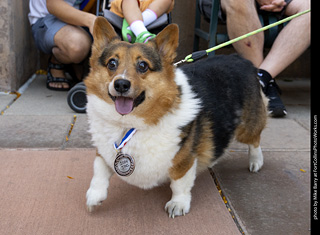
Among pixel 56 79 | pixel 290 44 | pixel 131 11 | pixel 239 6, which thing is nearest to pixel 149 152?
pixel 131 11

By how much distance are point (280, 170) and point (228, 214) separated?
2.60 feet

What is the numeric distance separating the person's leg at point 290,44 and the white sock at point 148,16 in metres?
1.17

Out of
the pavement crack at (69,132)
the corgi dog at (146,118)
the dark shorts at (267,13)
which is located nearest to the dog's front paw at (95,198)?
the corgi dog at (146,118)

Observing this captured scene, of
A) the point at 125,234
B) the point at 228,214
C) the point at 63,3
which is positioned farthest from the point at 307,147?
the point at 63,3

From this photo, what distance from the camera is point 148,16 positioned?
12.0 ft

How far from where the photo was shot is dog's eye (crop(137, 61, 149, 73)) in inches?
83.3

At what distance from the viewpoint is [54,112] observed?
148 inches

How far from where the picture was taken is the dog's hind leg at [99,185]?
6.99 ft

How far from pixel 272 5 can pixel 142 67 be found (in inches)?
92.1

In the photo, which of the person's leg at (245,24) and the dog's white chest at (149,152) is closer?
the dog's white chest at (149,152)

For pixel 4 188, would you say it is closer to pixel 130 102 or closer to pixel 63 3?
pixel 130 102

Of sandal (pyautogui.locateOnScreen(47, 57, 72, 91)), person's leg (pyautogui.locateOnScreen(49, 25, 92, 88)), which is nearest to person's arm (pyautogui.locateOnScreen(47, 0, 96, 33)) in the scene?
person's leg (pyautogui.locateOnScreen(49, 25, 92, 88))

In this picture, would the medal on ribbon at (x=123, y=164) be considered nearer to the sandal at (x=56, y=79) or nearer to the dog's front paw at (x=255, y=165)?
the dog's front paw at (x=255, y=165)

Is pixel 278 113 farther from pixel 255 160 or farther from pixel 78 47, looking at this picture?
pixel 78 47
